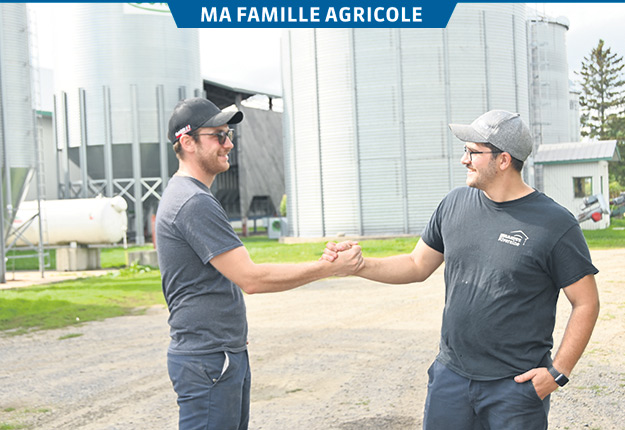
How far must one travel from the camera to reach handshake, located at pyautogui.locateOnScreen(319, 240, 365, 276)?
4391mm

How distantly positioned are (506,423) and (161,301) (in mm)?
13186

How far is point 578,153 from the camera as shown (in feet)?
116

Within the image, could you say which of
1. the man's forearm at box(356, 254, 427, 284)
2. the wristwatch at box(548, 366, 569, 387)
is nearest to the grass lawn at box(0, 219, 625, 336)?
the man's forearm at box(356, 254, 427, 284)

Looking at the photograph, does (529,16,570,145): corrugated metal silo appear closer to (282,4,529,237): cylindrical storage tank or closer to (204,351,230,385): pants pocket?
(282,4,529,237): cylindrical storage tank

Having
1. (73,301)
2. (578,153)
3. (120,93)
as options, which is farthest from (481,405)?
(120,93)

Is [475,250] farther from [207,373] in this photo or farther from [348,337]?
[348,337]

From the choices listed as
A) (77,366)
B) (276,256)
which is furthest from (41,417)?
(276,256)

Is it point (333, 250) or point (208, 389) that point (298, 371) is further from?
point (208, 389)

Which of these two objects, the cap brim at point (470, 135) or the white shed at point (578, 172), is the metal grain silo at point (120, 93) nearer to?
the white shed at point (578, 172)

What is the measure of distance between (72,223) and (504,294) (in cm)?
2287

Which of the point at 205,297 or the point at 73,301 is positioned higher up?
the point at 205,297

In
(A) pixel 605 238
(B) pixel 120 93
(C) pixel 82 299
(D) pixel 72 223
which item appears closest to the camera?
(C) pixel 82 299

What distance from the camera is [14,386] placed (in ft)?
27.3

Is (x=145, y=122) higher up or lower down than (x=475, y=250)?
higher up
